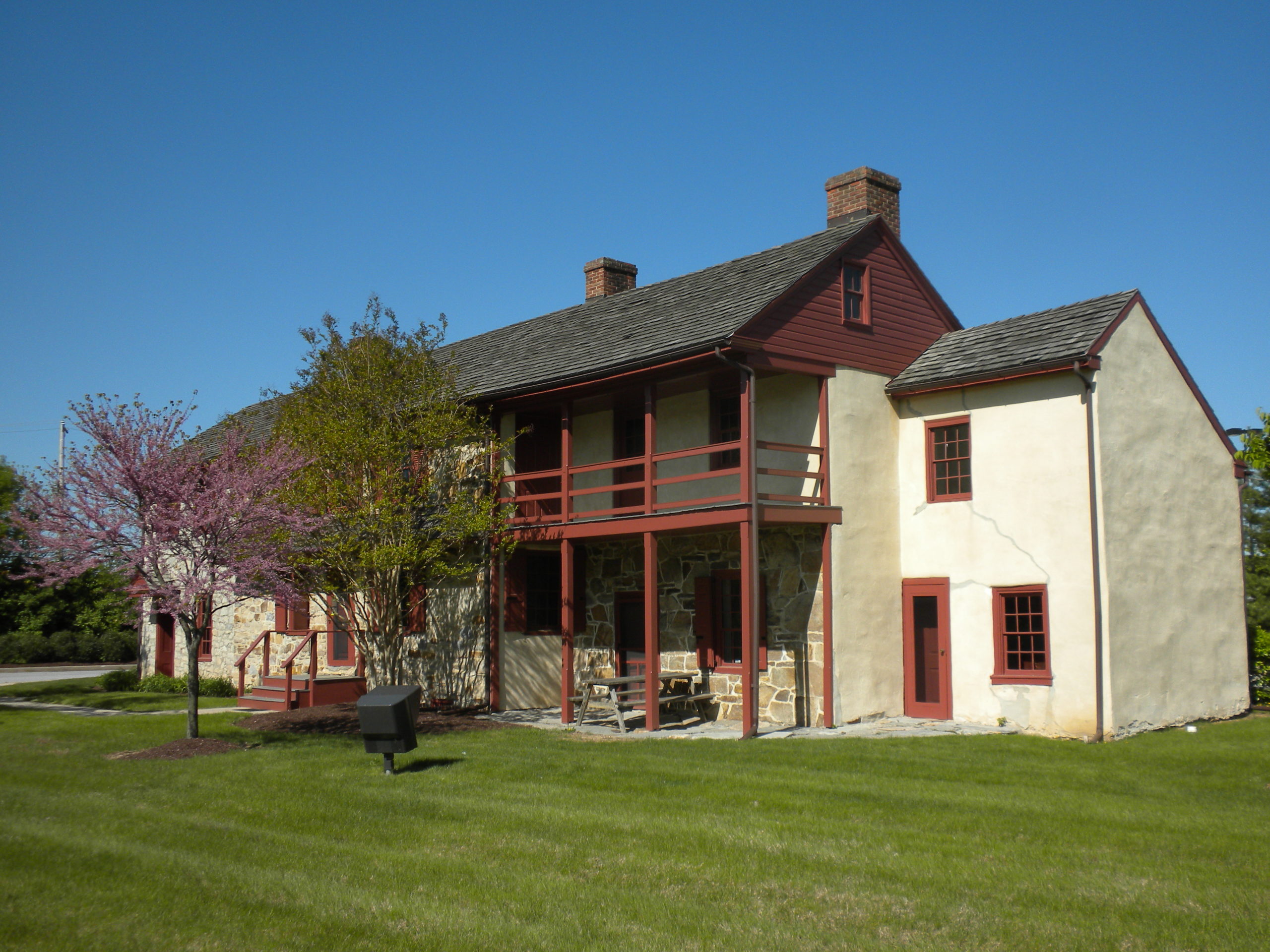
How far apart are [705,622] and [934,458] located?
434 centimetres

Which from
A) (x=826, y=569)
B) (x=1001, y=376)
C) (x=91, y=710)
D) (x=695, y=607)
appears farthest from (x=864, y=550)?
(x=91, y=710)

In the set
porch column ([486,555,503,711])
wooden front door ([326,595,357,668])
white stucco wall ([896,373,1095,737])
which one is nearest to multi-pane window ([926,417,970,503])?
white stucco wall ([896,373,1095,737])

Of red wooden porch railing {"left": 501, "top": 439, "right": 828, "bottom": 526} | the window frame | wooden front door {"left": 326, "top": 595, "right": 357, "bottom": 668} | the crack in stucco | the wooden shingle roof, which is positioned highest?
the wooden shingle roof

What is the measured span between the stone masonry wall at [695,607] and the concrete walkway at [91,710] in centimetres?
590

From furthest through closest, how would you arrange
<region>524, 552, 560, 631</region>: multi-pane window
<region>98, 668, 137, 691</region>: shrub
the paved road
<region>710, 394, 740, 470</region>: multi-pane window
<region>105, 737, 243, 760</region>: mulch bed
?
1. the paved road
2. <region>98, 668, 137, 691</region>: shrub
3. <region>524, 552, 560, 631</region>: multi-pane window
4. <region>710, 394, 740, 470</region>: multi-pane window
5. <region>105, 737, 243, 760</region>: mulch bed

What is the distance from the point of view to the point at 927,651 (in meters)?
16.3

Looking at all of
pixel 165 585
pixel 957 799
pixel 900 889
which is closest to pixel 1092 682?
pixel 957 799

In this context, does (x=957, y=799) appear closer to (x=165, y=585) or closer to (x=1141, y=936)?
(x=1141, y=936)

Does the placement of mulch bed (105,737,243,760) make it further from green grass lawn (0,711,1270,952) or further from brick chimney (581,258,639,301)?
brick chimney (581,258,639,301)

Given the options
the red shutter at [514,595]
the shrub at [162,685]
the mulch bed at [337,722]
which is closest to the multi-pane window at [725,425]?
the red shutter at [514,595]

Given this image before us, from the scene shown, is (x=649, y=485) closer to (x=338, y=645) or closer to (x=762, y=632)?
(x=762, y=632)

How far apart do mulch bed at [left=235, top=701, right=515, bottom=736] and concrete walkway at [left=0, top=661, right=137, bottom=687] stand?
1282 cm

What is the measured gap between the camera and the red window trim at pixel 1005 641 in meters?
14.7

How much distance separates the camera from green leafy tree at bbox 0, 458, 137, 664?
36.4 meters
